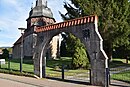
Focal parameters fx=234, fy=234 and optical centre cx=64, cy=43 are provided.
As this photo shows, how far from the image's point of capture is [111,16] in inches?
989

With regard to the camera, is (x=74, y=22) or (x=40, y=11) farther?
(x=40, y=11)

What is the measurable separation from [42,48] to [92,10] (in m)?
10.4

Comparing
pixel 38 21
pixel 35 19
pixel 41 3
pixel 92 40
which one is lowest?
pixel 92 40

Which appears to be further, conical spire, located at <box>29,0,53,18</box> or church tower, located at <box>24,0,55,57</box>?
conical spire, located at <box>29,0,53,18</box>

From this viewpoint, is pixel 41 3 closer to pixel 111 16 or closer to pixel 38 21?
pixel 38 21

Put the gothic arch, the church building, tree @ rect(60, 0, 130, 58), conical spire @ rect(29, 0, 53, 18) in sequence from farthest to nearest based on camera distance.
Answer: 1. conical spire @ rect(29, 0, 53, 18)
2. the church building
3. tree @ rect(60, 0, 130, 58)
4. the gothic arch

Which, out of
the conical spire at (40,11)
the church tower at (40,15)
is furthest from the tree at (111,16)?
the conical spire at (40,11)

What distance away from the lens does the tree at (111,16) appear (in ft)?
81.1

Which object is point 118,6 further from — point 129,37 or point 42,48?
point 42,48

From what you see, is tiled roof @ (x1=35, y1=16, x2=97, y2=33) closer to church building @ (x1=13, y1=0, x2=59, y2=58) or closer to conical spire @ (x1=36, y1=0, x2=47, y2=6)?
church building @ (x1=13, y1=0, x2=59, y2=58)

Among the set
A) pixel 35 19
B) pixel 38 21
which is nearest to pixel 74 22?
pixel 38 21

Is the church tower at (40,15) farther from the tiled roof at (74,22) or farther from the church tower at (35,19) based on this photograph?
the tiled roof at (74,22)

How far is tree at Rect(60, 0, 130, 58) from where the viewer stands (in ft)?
81.1

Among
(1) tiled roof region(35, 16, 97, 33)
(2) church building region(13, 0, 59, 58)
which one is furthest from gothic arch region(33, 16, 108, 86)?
(2) church building region(13, 0, 59, 58)
